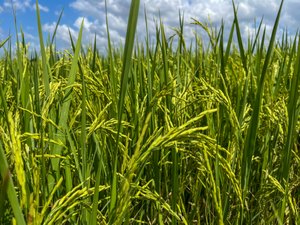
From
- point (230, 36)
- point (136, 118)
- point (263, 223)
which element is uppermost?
point (230, 36)

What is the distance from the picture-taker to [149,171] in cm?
130

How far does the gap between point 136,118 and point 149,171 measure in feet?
0.56

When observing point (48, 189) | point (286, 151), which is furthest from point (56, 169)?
point (286, 151)

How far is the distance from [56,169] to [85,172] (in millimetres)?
108

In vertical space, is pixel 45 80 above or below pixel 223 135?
above

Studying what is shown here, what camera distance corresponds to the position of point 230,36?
5.40 feet

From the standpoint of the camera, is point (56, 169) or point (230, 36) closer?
point (56, 169)

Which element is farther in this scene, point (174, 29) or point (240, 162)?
point (174, 29)

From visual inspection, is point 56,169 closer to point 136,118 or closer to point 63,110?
point 63,110

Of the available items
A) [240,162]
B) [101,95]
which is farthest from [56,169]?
[240,162]

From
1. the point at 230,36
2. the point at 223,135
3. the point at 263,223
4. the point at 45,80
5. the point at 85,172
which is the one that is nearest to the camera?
the point at 85,172

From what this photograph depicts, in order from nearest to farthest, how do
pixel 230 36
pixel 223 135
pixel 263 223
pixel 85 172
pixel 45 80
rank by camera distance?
pixel 85 172, pixel 45 80, pixel 263 223, pixel 223 135, pixel 230 36

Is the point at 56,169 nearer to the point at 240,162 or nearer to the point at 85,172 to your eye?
the point at 85,172

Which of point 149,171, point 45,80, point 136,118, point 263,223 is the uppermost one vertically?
point 45,80
